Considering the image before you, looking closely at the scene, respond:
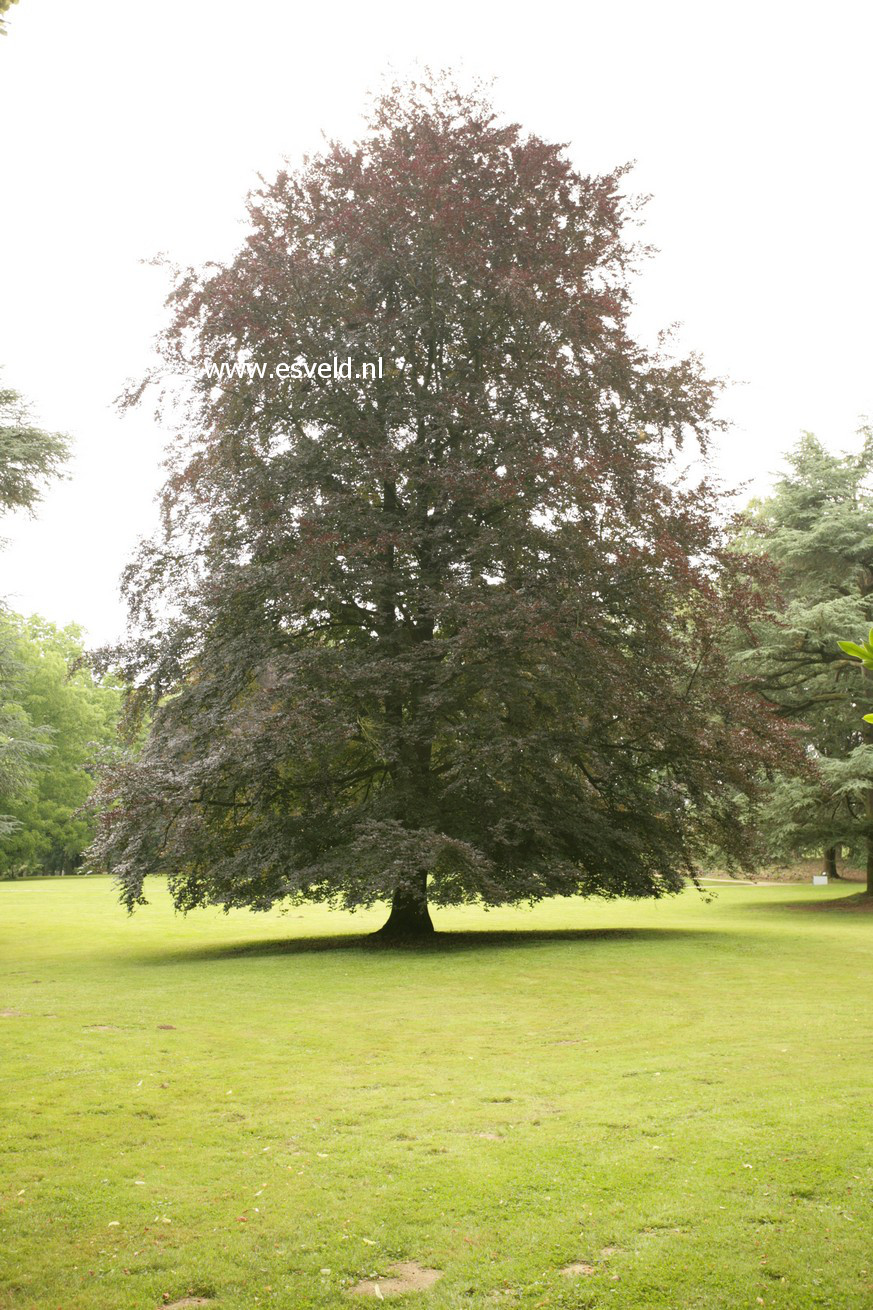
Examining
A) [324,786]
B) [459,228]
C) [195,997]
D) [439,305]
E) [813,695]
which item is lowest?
[195,997]

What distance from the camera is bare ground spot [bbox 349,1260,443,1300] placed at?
443cm

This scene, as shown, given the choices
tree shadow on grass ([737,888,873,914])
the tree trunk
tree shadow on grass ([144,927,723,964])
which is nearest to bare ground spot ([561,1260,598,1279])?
tree shadow on grass ([144,927,723,964])

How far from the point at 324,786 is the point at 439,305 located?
28.7ft

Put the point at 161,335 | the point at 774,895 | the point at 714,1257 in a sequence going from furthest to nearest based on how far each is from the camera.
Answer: the point at 774,895 → the point at 161,335 → the point at 714,1257

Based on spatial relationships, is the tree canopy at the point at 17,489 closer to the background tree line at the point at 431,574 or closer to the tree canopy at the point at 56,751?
the background tree line at the point at 431,574

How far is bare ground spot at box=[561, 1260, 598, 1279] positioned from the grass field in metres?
0.01

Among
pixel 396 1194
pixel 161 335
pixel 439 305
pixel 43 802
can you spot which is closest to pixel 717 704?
pixel 439 305

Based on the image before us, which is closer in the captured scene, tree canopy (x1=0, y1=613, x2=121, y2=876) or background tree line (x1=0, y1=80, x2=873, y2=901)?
background tree line (x1=0, y1=80, x2=873, y2=901)

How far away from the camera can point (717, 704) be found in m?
19.0

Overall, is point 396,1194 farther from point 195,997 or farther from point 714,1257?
point 195,997

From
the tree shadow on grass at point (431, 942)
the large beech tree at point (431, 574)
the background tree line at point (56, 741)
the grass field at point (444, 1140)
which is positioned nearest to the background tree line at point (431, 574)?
the large beech tree at point (431, 574)

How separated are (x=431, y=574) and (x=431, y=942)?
6.63m

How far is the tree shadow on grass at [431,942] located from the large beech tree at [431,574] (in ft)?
2.89

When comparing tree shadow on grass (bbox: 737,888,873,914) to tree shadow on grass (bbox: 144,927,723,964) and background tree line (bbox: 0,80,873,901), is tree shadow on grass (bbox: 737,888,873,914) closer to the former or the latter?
tree shadow on grass (bbox: 144,927,723,964)
